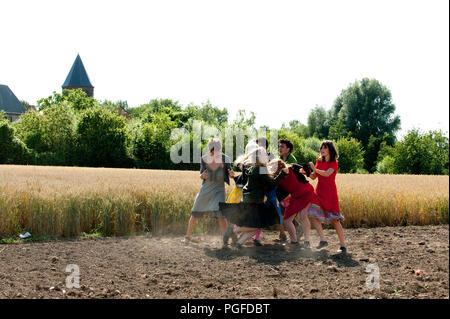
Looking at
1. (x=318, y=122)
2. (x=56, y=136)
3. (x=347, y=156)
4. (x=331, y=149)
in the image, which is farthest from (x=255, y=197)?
(x=318, y=122)

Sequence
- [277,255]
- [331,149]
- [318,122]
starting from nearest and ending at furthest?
1. [331,149]
2. [277,255]
3. [318,122]

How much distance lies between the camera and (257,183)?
6.91 meters

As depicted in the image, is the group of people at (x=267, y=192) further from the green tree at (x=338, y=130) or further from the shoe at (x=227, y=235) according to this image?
the green tree at (x=338, y=130)

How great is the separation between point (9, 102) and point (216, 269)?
87231 mm

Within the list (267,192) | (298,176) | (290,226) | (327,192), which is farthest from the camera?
(290,226)

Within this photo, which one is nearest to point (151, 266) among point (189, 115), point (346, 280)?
point (346, 280)

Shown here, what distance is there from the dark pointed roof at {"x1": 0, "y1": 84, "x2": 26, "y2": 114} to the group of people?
83.4m

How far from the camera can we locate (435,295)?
4.66m

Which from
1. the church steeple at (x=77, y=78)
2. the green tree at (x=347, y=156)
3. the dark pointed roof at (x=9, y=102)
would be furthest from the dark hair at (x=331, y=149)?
the church steeple at (x=77, y=78)

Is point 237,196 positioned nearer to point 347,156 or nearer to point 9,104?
point 347,156

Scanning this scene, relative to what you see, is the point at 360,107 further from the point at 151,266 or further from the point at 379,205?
the point at 151,266

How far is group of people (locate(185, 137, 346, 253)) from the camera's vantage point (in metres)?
6.88
